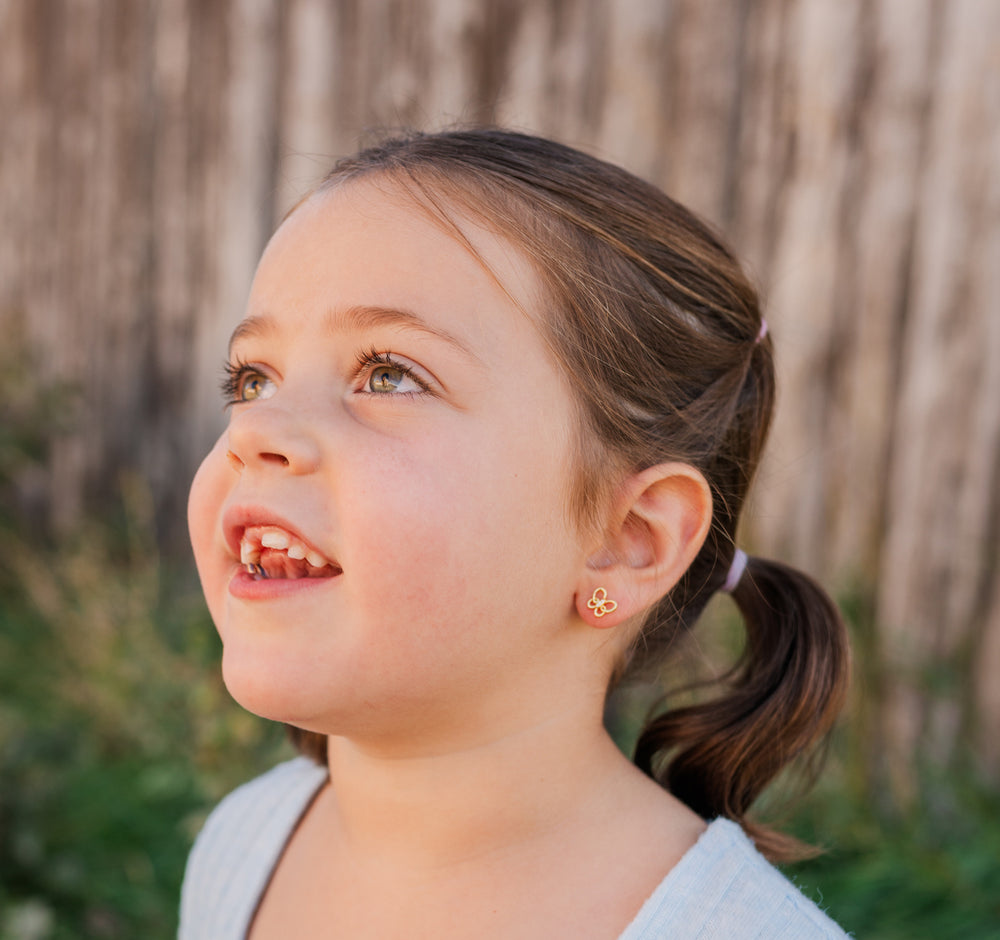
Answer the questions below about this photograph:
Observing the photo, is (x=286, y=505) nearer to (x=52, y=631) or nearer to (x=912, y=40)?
(x=912, y=40)

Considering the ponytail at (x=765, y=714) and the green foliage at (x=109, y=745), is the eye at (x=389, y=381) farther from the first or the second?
the green foliage at (x=109, y=745)

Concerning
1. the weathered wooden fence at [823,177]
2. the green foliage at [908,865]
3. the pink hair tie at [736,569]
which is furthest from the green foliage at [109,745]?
the pink hair tie at [736,569]

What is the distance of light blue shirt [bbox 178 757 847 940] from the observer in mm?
1247

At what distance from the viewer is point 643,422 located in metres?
1.43

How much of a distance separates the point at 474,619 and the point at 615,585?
24cm

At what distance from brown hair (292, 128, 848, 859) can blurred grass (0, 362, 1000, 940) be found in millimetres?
716

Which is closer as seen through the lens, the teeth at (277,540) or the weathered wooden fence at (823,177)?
the teeth at (277,540)

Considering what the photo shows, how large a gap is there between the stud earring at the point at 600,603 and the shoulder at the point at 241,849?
62cm

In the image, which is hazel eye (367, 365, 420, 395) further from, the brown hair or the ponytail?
the ponytail

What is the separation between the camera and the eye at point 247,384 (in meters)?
1.47

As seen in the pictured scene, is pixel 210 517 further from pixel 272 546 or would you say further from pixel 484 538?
pixel 484 538

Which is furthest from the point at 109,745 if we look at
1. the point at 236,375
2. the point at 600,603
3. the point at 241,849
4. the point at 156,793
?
the point at 600,603

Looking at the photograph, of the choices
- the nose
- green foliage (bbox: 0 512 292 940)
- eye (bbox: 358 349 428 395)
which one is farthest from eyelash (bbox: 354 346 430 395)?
green foliage (bbox: 0 512 292 940)

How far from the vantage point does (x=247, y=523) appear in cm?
126
